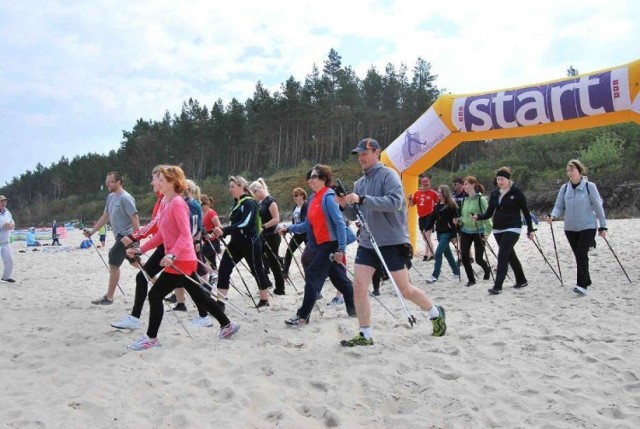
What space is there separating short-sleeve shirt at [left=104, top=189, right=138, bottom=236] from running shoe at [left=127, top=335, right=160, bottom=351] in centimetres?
261

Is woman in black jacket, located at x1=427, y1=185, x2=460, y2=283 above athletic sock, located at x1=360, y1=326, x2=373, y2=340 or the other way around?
above

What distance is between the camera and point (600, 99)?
920 centimetres

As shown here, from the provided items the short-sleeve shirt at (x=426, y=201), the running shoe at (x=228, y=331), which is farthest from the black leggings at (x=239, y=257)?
the short-sleeve shirt at (x=426, y=201)

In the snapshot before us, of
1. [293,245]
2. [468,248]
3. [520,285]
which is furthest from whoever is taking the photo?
[293,245]

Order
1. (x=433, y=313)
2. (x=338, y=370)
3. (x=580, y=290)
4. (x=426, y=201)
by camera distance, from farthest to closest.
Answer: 1. (x=426, y=201)
2. (x=580, y=290)
3. (x=433, y=313)
4. (x=338, y=370)

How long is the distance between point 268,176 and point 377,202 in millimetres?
52969

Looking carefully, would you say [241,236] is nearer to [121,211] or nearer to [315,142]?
[121,211]

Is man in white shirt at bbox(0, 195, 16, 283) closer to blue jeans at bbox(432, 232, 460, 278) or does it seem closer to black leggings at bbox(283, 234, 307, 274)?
black leggings at bbox(283, 234, 307, 274)

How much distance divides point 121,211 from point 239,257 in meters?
1.90

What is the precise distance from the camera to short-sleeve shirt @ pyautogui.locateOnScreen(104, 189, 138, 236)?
6.93m

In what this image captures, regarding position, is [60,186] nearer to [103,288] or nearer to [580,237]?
[103,288]

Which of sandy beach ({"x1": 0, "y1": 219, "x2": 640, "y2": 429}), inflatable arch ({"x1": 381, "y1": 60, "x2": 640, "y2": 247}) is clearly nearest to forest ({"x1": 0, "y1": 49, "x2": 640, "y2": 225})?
inflatable arch ({"x1": 381, "y1": 60, "x2": 640, "y2": 247})

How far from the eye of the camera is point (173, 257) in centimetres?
458

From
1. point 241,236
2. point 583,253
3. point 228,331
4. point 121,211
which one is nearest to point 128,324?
point 228,331
